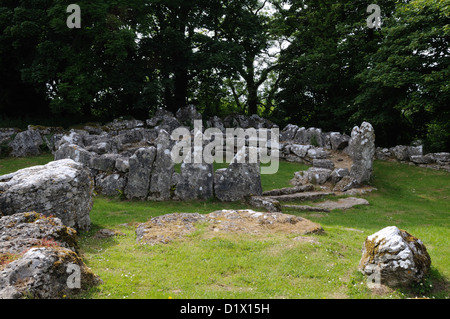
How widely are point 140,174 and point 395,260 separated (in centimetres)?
976

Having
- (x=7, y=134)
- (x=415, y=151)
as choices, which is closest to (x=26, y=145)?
(x=7, y=134)

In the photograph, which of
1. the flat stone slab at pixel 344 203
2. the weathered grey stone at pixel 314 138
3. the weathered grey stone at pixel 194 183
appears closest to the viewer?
the weathered grey stone at pixel 194 183

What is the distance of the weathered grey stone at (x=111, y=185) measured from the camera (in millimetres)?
13578

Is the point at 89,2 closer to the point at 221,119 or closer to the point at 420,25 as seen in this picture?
the point at 221,119

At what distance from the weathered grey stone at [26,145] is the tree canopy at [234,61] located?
3.88 metres

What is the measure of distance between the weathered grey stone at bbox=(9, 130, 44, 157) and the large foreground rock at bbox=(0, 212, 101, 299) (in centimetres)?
1586

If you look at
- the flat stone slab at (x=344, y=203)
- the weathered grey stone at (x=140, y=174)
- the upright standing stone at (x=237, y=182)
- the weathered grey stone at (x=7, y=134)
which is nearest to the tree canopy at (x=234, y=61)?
the weathered grey stone at (x=7, y=134)

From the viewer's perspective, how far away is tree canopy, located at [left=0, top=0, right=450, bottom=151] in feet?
69.0

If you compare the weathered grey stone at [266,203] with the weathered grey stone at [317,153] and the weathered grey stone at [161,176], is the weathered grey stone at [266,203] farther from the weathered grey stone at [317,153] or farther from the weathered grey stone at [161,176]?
the weathered grey stone at [317,153]

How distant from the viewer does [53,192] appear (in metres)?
8.23

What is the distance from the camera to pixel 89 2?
923 inches
